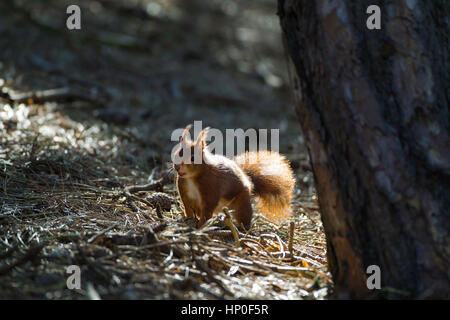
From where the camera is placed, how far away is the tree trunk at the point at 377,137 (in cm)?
212

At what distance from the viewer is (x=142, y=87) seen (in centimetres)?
718

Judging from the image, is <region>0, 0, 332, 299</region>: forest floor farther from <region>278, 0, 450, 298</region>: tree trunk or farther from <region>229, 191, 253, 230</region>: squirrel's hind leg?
<region>278, 0, 450, 298</region>: tree trunk

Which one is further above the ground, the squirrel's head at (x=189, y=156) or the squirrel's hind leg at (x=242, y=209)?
the squirrel's head at (x=189, y=156)

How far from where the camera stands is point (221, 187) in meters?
3.41

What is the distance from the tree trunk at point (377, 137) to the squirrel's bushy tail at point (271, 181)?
126cm

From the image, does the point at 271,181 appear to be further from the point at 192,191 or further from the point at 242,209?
the point at 192,191

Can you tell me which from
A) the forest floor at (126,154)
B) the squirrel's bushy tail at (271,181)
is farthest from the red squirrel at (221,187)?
the forest floor at (126,154)

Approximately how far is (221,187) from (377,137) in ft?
4.79

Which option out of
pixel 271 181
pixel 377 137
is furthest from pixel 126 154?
pixel 377 137

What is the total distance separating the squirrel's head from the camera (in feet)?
10.7

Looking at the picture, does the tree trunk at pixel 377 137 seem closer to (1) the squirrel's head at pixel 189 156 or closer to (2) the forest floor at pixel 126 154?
(2) the forest floor at pixel 126 154

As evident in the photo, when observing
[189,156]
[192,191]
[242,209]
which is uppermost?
[189,156]

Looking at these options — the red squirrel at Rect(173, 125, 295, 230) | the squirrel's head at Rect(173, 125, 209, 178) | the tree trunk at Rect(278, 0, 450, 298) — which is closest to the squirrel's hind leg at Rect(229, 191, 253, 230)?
the red squirrel at Rect(173, 125, 295, 230)

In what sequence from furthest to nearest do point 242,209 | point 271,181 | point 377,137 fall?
point 271,181, point 242,209, point 377,137
